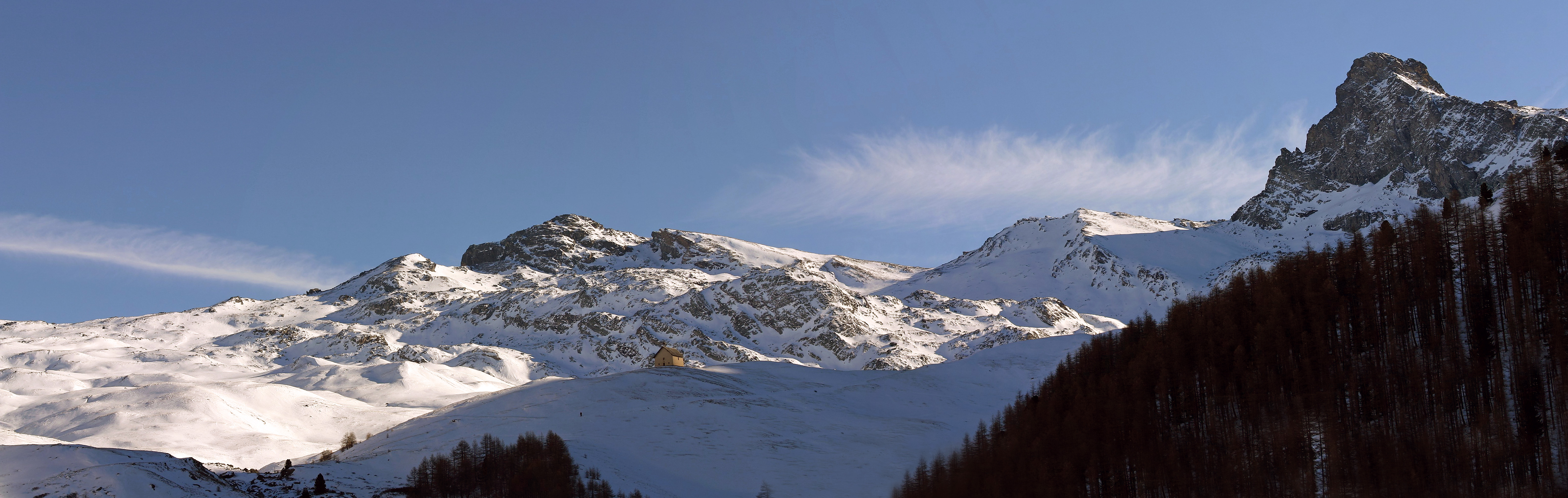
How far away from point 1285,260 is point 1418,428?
26460 mm

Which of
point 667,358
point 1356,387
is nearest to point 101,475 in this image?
point 1356,387

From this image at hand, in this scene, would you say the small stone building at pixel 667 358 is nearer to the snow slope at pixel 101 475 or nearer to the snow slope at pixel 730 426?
the snow slope at pixel 730 426

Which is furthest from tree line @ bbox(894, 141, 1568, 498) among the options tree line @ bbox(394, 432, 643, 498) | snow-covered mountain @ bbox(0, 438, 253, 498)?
snow-covered mountain @ bbox(0, 438, 253, 498)

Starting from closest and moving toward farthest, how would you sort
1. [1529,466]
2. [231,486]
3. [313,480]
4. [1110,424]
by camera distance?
[1529,466], [231,486], [313,480], [1110,424]

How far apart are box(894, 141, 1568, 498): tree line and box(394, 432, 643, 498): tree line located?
2640 centimetres

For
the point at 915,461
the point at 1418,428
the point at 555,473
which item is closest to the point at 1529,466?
the point at 1418,428

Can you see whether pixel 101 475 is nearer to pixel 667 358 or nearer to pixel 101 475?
pixel 101 475

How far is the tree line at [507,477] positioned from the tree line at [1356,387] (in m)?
26.4

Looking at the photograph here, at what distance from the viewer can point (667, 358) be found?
160 metres

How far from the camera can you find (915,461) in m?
95.4

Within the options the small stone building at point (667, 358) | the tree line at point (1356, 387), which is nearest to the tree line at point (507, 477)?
the tree line at point (1356, 387)

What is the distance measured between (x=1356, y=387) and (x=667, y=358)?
369ft

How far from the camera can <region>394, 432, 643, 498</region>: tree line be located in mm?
72875

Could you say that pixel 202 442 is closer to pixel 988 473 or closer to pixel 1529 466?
pixel 988 473
